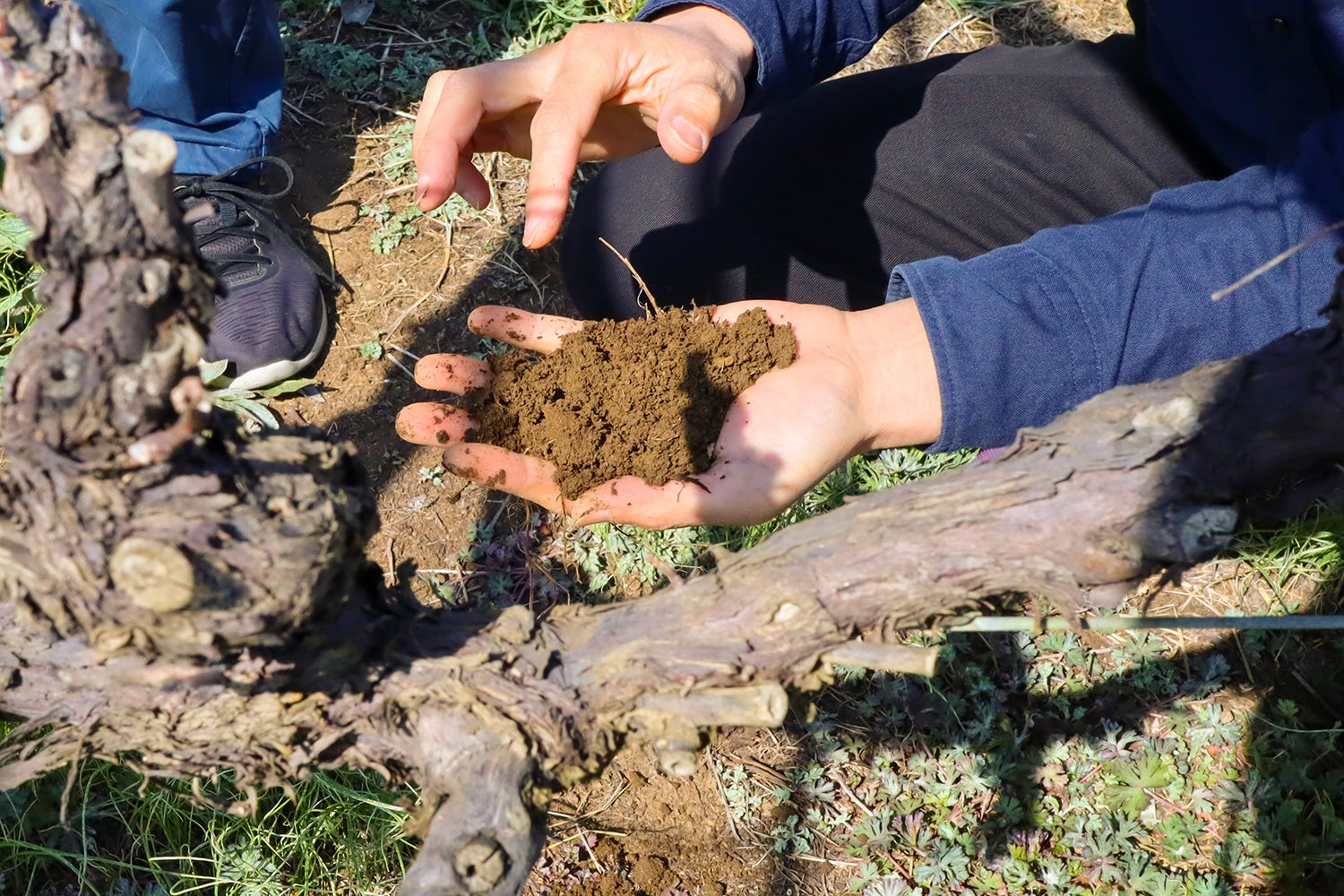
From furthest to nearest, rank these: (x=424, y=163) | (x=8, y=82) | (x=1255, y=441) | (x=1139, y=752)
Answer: (x=1139, y=752) < (x=424, y=163) < (x=1255, y=441) < (x=8, y=82)

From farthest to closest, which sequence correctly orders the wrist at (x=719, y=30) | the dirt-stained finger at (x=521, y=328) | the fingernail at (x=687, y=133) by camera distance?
the dirt-stained finger at (x=521, y=328) → the wrist at (x=719, y=30) → the fingernail at (x=687, y=133)

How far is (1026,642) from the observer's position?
2.83 meters

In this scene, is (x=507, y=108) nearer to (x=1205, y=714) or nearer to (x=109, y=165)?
(x=109, y=165)

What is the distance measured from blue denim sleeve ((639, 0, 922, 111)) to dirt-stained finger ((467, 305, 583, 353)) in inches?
36.5

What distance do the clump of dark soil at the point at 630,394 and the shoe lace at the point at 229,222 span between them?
1.41m

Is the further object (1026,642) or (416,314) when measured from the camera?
(416,314)

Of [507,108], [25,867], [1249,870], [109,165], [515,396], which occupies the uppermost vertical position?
[109,165]

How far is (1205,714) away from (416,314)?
310 centimetres

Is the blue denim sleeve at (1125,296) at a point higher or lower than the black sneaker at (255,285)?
higher

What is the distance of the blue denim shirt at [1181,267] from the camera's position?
2.13 metres

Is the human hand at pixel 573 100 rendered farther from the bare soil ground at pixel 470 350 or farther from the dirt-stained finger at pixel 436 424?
the bare soil ground at pixel 470 350

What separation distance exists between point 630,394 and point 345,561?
3.84 ft

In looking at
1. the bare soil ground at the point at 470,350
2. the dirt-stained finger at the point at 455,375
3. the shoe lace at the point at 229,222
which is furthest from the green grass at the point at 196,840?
the shoe lace at the point at 229,222

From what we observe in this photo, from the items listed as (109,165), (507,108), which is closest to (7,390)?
(109,165)
